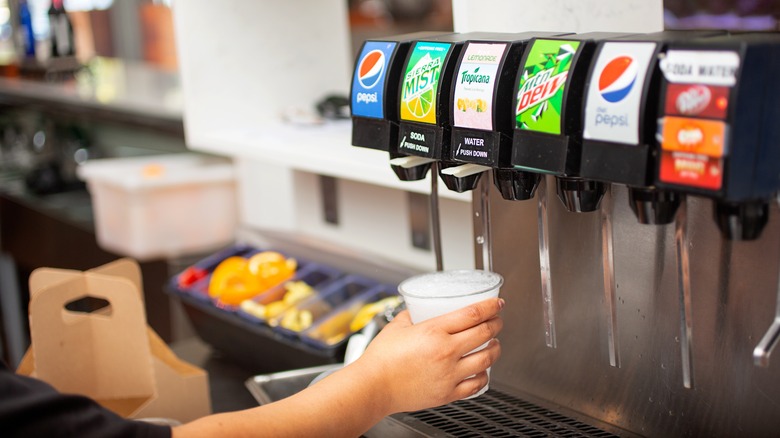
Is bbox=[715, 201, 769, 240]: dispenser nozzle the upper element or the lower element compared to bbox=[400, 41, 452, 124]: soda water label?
lower

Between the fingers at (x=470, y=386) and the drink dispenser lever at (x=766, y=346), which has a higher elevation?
the drink dispenser lever at (x=766, y=346)

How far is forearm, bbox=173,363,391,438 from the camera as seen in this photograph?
0.98m

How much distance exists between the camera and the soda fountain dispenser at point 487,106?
37.0 inches

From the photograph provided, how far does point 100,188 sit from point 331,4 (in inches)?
35.1

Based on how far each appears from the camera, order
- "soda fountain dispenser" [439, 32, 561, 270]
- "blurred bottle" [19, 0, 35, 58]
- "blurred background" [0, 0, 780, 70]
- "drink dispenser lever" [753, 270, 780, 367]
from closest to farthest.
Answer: "drink dispenser lever" [753, 270, 780, 367] → "soda fountain dispenser" [439, 32, 561, 270] → "blurred background" [0, 0, 780, 70] → "blurred bottle" [19, 0, 35, 58]

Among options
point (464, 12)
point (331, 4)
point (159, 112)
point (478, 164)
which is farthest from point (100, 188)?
point (478, 164)

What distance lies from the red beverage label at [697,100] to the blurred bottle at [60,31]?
11.5ft

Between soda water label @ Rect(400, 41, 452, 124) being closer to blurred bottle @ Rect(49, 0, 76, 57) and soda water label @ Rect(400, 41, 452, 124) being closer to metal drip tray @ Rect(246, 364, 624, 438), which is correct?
metal drip tray @ Rect(246, 364, 624, 438)

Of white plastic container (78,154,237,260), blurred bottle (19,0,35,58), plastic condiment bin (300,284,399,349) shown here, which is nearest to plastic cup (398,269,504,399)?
plastic condiment bin (300,284,399,349)

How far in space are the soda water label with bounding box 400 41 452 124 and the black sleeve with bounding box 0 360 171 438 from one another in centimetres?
45

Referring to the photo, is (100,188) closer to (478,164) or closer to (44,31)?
(478,164)

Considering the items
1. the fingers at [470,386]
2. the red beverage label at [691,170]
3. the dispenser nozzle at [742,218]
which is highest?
the red beverage label at [691,170]

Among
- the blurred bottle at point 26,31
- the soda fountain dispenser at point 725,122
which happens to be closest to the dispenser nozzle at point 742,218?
the soda fountain dispenser at point 725,122

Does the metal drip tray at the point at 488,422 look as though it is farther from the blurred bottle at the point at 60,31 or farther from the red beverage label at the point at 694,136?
the blurred bottle at the point at 60,31
